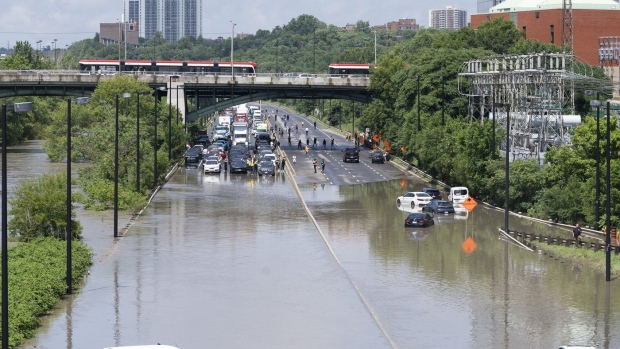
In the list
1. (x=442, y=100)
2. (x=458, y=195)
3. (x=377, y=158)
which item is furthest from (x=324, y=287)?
(x=377, y=158)

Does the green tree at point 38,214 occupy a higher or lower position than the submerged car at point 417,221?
higher

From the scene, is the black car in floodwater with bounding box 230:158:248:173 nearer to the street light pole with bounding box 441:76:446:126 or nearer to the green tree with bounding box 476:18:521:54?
the street light pole with bounding box 441:76:446:126

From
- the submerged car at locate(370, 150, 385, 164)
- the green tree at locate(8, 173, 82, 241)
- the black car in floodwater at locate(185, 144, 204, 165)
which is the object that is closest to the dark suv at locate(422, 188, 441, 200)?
the green tree at locate(8, 173, 82, 241)

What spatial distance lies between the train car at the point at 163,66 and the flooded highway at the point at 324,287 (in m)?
73.9

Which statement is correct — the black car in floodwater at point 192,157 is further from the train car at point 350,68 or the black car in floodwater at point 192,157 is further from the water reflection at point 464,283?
the train car at point 350,68

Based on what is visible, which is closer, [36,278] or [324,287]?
[36,278]

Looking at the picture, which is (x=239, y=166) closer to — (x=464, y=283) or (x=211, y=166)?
(x=211, y=166)

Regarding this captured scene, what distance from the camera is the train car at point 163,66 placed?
136 meters

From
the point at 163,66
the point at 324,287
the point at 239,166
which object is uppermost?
the point at 163,66

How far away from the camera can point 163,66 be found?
140m

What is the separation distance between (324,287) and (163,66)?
101308 millimetres

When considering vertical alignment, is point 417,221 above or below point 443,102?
below

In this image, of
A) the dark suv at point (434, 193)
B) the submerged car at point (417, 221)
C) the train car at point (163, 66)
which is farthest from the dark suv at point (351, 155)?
the submerged car at point (417, 221)

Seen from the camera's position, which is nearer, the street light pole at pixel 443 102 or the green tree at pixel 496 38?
the street light pole at pixel 443 102
